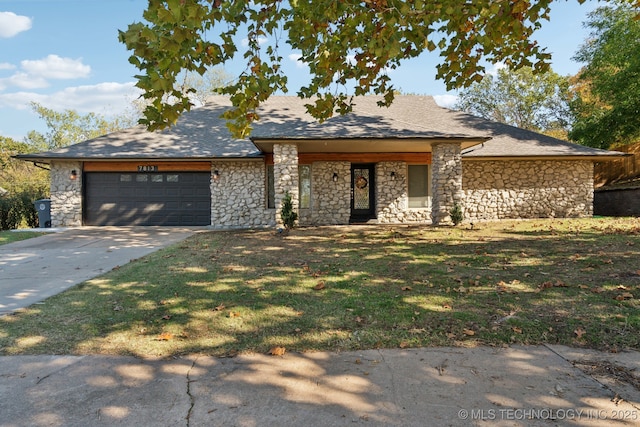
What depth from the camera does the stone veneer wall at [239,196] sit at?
1420 cm

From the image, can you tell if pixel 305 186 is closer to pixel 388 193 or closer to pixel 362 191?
pixel 362 191

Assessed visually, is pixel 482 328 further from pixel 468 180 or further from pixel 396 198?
pixel 468 180

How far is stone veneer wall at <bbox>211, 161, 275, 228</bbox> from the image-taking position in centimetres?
1420

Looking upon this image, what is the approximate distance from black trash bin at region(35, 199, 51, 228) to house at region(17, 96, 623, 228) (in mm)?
370

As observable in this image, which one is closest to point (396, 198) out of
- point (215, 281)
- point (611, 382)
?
point (215, 281)

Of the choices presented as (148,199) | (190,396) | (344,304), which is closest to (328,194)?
(148,199)

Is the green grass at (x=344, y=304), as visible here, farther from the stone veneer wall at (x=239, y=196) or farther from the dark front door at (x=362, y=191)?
the dark front door at (x=362, y=191)

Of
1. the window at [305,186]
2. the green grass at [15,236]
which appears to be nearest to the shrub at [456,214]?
the window at [305,186]

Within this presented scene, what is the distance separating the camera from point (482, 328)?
135 inches

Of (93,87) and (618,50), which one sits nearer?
(618,50)

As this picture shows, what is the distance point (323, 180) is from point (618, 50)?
564 inches

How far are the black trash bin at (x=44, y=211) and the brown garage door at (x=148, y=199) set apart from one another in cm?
136

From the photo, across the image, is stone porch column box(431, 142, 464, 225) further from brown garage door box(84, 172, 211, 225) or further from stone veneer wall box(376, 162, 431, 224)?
brown garage door box(84, 172, 211, 225)

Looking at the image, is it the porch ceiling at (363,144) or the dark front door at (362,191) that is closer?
the porch ceiling at (363,144)
